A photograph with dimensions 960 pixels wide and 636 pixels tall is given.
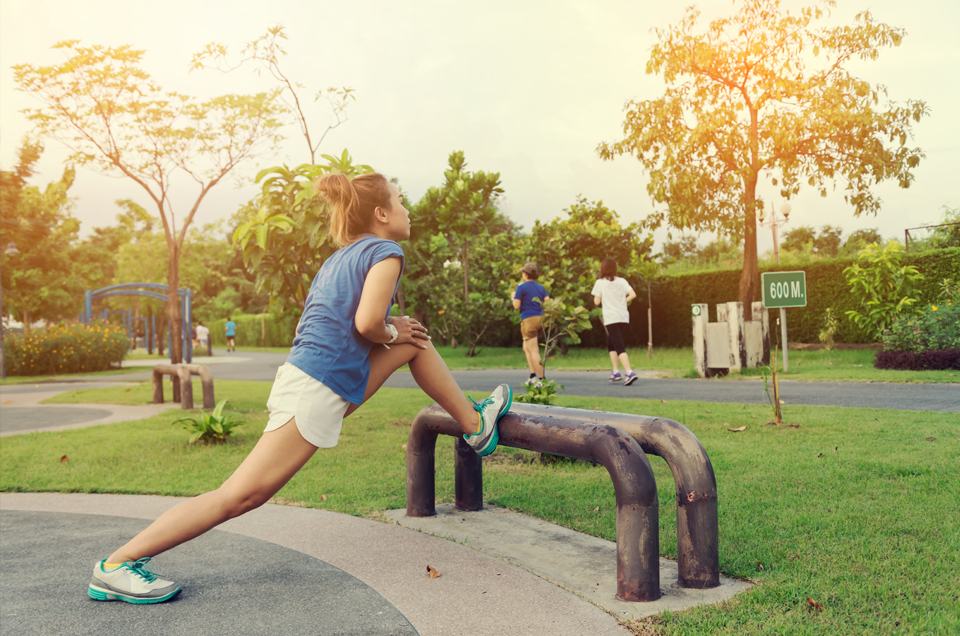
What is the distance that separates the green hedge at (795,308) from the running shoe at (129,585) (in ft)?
53.1

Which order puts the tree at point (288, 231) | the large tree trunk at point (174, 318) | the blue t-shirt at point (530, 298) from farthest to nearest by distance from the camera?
the large tree trunk at point (174, 318) < the blue t-shirt at point (530, 298) < the tree at point (288, 231)

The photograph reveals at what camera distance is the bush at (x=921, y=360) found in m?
11.2

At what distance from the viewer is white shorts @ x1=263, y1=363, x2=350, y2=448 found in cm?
266

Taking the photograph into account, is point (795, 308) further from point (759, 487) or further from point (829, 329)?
point (759, 487)

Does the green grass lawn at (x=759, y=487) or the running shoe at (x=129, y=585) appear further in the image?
the running shoe at (x=129, y=585)

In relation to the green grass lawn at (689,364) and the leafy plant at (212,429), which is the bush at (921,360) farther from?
the leafy plant at (212,429)

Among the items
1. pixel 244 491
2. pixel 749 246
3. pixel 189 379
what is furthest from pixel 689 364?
pixel 244 491

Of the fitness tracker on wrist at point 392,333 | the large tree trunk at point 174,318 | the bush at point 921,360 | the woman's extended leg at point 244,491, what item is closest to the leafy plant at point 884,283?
the bush at point 921,360

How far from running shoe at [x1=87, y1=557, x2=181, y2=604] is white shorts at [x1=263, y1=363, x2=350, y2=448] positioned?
807 millimetres

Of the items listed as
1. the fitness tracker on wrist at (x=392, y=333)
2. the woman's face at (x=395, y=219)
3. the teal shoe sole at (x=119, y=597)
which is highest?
the woman's face at (x=395, y=219)

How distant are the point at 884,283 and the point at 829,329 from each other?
2.14m

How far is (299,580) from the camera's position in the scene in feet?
9.93

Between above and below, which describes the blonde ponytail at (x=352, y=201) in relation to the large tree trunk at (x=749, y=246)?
below

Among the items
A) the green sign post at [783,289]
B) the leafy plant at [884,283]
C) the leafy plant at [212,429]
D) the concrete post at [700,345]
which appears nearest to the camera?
the leafy plant at [212,429]
